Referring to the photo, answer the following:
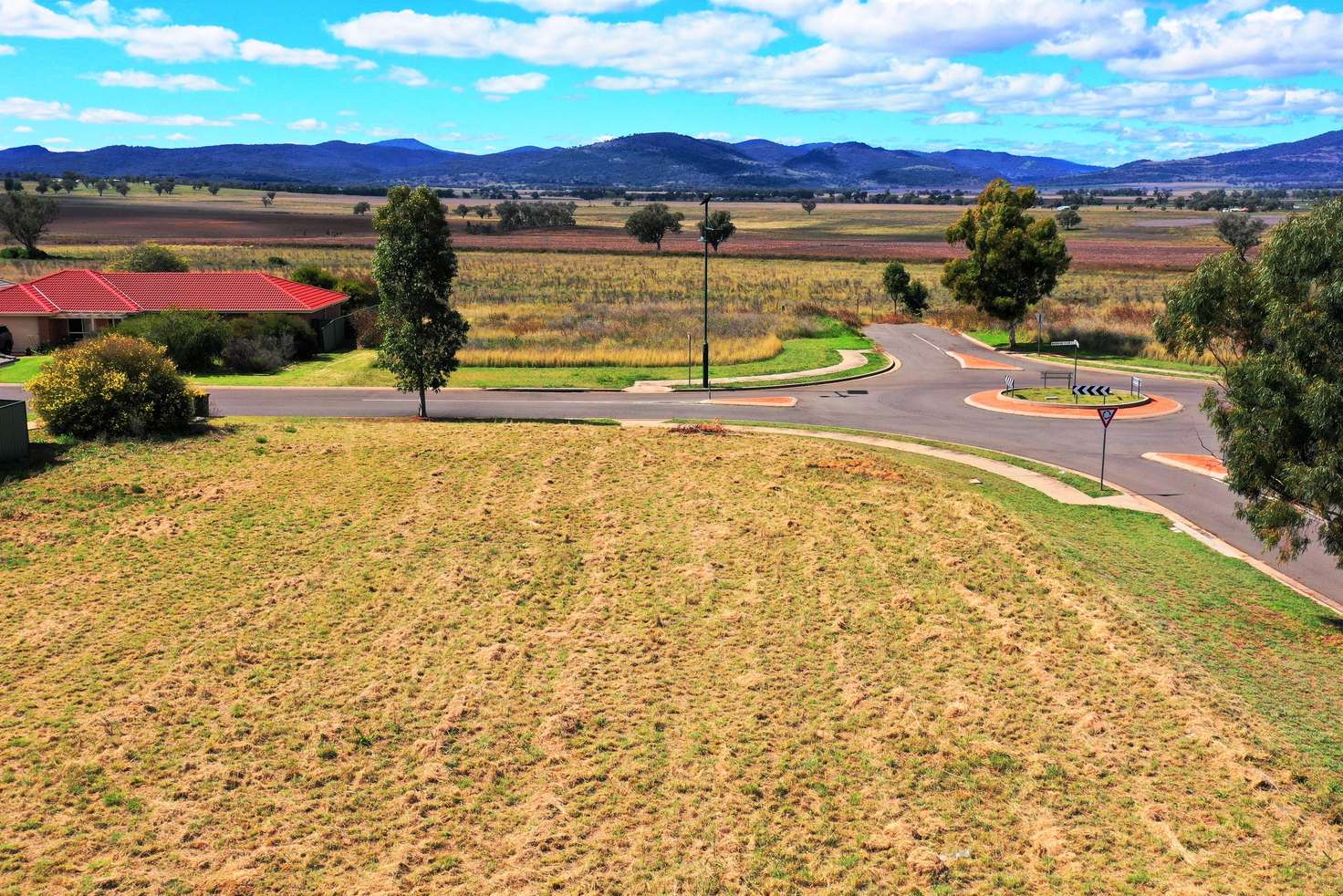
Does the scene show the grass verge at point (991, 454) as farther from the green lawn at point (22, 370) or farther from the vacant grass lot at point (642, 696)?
the green lawn at point (22, 370)

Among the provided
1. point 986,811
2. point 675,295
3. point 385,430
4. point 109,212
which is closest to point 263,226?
point 109,212

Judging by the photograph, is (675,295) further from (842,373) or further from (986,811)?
(986,811)

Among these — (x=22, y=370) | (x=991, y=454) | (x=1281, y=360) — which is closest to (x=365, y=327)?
(x=22, y=370)

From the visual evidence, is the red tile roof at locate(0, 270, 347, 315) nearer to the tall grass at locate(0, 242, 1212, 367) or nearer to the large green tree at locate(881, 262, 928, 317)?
the tall grass at locate(0, 242, 1212, 367)

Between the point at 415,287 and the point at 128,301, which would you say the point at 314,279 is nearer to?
the point at 128,301

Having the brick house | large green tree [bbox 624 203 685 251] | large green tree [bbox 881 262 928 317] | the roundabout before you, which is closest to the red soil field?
large green tree [bbox 624 203 685 251]

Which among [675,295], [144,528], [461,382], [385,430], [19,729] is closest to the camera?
[19,729]
